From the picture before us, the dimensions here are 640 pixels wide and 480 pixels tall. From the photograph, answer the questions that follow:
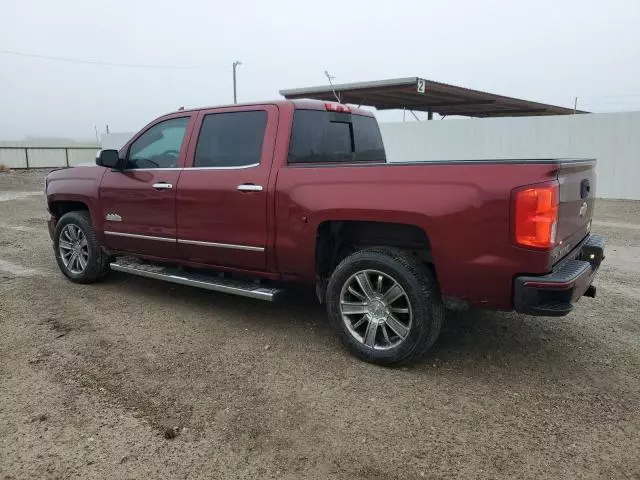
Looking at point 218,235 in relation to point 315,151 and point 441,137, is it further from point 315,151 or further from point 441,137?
point 441,137

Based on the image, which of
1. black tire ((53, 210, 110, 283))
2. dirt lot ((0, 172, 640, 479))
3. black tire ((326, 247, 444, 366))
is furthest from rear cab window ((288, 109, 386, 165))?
black tire ((53, 210, 110, 283))

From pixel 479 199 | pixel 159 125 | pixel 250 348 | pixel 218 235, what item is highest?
pixel 159 125

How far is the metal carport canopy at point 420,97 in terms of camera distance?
15.8m

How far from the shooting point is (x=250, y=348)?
417 cm

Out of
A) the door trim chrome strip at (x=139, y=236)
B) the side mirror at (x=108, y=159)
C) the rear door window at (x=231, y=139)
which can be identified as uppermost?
the rear door window at (x=231, y=139)

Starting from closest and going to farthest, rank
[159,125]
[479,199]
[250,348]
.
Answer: [479,199], [250,348], [159,125]

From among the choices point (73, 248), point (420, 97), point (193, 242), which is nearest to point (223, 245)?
point (193, 242)

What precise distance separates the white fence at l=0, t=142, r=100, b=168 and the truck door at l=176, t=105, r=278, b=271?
83.2 feet

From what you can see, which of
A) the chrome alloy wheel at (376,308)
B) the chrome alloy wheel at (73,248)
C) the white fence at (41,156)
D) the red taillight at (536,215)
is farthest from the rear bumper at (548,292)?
the white fence at (41,156)

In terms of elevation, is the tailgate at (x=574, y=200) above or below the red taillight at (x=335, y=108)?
below

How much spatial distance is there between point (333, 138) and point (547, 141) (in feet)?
38.4

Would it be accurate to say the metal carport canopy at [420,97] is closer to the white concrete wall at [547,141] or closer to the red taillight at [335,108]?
the white concrete wall at [547,141]

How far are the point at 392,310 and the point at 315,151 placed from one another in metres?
1.57

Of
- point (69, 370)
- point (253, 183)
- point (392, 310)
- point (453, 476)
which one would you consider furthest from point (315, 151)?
point (453, 476)
